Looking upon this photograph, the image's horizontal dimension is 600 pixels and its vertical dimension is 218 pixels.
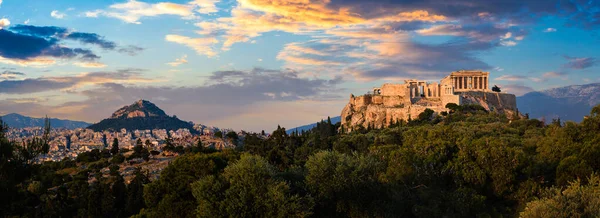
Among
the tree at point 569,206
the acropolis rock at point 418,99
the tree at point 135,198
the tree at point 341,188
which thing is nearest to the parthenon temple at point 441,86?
the acropolis rock at point 418,99

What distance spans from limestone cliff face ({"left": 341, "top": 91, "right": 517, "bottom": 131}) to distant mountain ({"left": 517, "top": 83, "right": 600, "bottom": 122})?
176ft

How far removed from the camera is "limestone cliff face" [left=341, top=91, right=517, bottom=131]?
89.8 metres

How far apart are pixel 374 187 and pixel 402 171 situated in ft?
17.9

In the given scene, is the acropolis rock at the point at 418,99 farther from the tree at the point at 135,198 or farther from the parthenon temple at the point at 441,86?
the tree at the point at 135,198

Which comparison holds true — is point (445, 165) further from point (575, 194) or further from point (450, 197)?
point (575, 194)

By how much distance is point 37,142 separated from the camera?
28.2 meters

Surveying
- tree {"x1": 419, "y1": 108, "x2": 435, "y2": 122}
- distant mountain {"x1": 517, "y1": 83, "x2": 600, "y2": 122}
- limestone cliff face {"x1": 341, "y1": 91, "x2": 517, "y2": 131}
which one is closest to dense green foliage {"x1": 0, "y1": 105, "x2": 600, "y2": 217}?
tree {"x1": 419, "y1": 108, "x2": 435, "y2": 122}

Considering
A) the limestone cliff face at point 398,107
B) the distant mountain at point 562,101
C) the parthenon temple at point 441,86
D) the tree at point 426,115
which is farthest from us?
the distant mountain at point 562,101

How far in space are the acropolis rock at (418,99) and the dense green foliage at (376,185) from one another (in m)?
43.7

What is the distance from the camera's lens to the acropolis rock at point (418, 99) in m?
90.6

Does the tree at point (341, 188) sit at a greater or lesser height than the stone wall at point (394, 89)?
lesser

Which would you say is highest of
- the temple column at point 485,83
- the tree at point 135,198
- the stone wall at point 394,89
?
the temple column at point 485,83

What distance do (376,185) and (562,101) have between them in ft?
544

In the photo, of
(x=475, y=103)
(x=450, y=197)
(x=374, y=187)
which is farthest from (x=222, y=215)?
(x=475, y=103)
